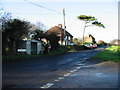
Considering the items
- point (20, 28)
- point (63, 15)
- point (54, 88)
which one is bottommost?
point (54, 88)

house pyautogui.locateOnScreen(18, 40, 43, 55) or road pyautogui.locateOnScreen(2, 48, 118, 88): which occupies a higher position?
house pyautogui.locateOnScreen(18, 40, 43, 55)

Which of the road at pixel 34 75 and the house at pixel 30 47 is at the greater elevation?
the house at pixel 30 47

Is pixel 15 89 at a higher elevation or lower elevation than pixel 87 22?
lower

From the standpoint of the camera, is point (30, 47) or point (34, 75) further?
point (30, 47)

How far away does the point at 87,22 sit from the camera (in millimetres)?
60062

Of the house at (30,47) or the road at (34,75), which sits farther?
the house at (30,47)

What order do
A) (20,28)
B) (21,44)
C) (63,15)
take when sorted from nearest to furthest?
(20,28), (21,44), (63,15)

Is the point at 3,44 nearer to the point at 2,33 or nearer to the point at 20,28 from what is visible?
the point at 2,33

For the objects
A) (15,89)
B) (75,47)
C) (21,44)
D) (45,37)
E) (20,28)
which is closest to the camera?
(15,89)

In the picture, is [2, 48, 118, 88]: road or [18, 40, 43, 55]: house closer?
[2, 48, 118, 88]: road

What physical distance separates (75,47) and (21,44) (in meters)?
22.4

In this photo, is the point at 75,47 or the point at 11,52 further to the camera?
the point at 75,47

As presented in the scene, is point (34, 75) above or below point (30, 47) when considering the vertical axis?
below

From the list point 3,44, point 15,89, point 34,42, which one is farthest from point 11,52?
point 15,89
